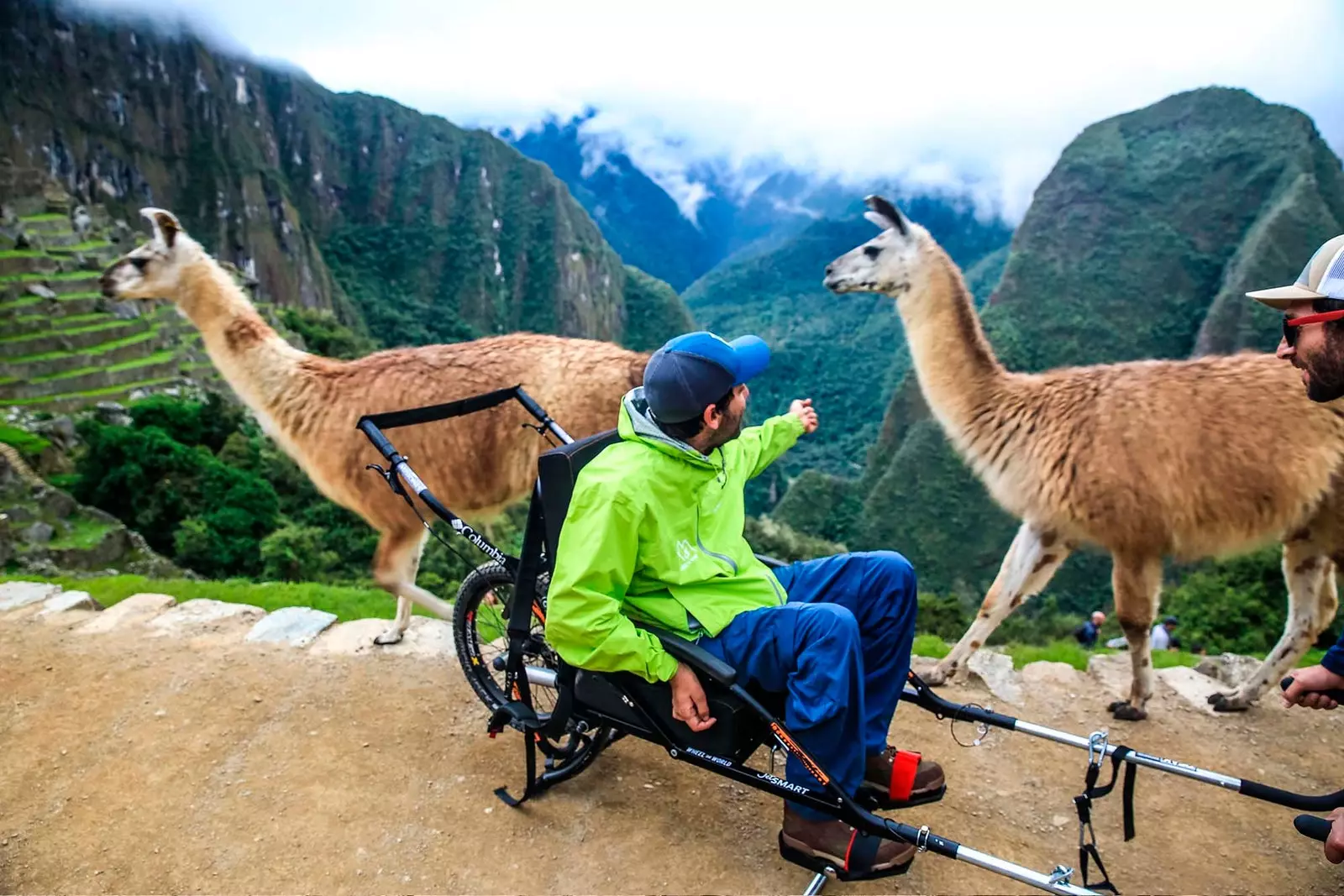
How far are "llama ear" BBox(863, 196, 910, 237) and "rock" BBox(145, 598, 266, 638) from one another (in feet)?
15.2

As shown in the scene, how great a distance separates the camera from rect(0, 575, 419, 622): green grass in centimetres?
565

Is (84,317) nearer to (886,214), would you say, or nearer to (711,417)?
(886,214)

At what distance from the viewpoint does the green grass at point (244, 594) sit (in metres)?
5.65

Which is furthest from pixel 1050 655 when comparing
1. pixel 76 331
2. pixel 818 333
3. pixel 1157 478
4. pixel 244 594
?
pixel 818 333

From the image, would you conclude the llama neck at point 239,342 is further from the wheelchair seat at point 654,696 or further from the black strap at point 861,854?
the black strap at point 861,854

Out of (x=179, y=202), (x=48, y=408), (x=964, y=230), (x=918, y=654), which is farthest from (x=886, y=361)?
(x=179, y=202)

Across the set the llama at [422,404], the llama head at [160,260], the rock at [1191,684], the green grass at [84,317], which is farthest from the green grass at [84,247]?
the rock at [1191,684]

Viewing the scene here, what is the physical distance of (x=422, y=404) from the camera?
186 inches

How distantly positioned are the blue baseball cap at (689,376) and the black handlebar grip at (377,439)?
1.74 meters

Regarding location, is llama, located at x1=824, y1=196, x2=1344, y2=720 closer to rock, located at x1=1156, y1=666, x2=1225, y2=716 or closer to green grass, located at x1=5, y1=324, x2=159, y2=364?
rock, located at x1=1156, y1=666, x2=1225, y2=716

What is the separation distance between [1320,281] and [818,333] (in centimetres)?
7438

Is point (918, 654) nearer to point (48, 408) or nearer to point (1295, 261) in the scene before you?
point (48, 408)

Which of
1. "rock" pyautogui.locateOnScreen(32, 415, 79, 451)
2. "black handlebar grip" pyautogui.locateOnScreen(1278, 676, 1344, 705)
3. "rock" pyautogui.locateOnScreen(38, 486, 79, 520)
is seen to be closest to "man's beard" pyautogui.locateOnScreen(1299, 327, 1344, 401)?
"black handlebar grip" pyautogui.locateOnScreen(1278, 676, 1344, 705)

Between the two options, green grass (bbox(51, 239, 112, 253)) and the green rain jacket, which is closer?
the green rain jacket
